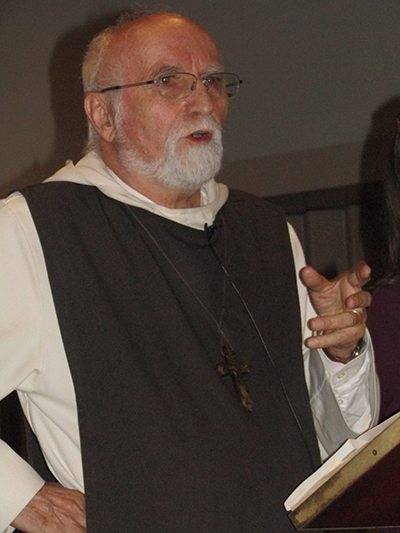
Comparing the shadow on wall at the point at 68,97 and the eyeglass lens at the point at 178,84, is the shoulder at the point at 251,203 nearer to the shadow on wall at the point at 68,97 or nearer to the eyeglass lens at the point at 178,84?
the eyeglass lens at the point at 178,84

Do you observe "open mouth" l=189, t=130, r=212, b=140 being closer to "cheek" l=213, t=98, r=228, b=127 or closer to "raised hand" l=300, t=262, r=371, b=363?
"cheek" l=213, t=98, r=228, b=127

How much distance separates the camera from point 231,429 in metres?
2.06

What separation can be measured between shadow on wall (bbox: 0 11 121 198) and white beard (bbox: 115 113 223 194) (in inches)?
129

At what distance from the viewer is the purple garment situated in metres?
2.64

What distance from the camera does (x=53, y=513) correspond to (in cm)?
183

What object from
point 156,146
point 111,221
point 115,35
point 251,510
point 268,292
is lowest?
point 251,510

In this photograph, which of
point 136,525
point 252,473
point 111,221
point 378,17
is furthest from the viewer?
point 378,17

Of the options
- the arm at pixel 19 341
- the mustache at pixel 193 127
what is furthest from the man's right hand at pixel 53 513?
the mustache at pixel 193 127

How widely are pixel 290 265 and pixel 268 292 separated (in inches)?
6.3

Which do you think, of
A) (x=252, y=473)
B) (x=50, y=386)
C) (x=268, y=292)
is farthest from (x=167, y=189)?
(x=252, y=473)

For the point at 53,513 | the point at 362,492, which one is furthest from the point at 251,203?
the point at 362,492

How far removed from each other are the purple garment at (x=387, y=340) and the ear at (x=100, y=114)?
116 centimetres

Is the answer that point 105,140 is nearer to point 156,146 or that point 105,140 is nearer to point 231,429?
point 156,146

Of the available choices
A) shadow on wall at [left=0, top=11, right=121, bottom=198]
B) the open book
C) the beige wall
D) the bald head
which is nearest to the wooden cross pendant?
the open book
